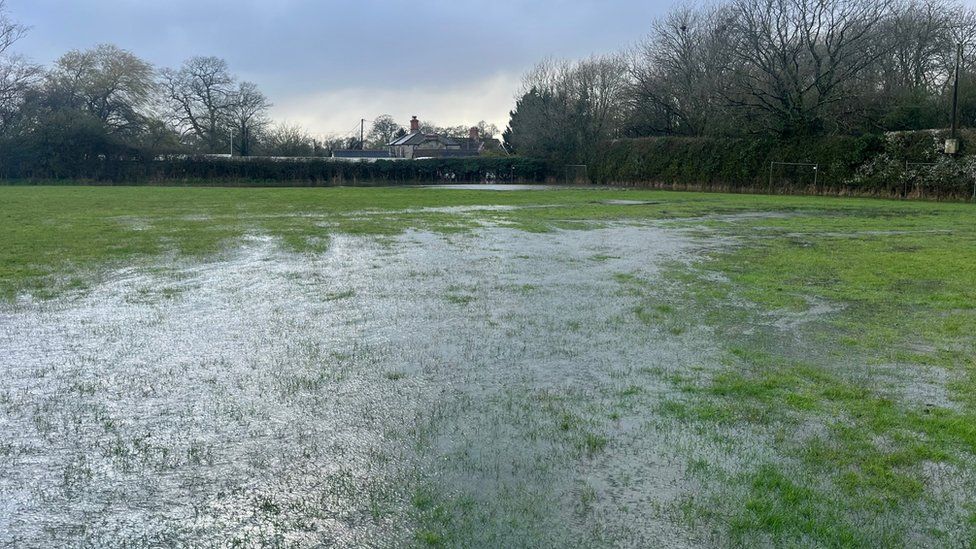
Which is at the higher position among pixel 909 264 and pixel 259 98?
pixel 259 98

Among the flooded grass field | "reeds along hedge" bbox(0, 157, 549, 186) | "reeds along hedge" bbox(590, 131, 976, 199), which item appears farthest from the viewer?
"reeds along hedge" bbox(0, 157, 549, 186)

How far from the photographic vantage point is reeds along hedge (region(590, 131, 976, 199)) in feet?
95.1

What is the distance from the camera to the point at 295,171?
4344 centimetres

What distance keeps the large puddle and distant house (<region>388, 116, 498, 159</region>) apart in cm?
7091

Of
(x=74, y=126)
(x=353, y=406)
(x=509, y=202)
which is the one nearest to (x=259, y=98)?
(x=74, y=126)

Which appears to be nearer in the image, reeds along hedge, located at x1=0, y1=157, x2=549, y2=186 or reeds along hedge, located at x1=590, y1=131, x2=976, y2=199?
reeds along hedge, located at x1=590, y1=131, x2=976, y2=199

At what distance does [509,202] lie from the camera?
2420 cm

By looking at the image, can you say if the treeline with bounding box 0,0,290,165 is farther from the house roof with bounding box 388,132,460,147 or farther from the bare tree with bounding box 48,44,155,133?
the house roof with bounding box 388,132,460,147

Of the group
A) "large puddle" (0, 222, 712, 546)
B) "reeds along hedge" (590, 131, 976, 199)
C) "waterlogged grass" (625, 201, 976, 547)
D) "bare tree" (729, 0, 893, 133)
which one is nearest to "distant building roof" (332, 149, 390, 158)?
"reeds along hedge" (590, 131, 976, 199)

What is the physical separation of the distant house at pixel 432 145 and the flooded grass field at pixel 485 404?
6995 centimetres

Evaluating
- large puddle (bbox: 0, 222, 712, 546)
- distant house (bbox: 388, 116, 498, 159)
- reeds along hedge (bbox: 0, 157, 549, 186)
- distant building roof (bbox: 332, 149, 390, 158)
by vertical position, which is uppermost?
distant house (bbox: 388, 116, 498, 159)

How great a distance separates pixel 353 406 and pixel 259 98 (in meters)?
62.8

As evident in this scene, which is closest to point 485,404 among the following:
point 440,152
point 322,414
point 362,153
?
point 322,414

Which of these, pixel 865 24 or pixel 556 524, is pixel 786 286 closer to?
pixel 556 524
